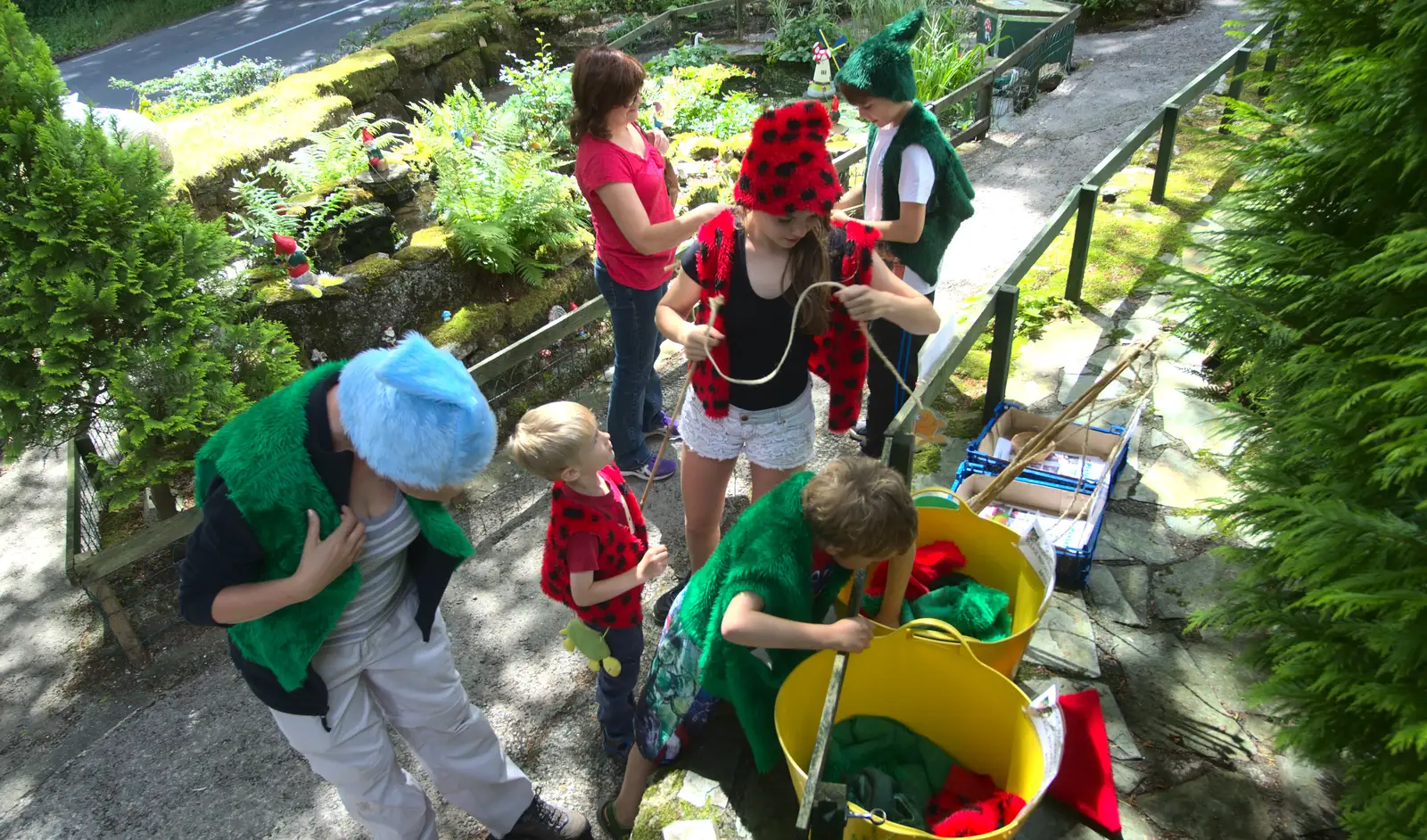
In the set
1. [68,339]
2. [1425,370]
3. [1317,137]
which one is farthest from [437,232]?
[1425,370]

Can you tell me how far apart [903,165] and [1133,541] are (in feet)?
6.17

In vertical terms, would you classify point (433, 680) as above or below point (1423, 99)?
below

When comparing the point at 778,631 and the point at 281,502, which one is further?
the point at 778,631

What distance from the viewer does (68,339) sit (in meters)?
3.40

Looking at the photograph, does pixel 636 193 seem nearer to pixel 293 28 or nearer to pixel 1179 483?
pixel 1179 483

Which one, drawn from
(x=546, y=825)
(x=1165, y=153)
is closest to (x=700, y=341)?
(x=546, y=825)

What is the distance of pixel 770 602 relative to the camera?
229 centimetres

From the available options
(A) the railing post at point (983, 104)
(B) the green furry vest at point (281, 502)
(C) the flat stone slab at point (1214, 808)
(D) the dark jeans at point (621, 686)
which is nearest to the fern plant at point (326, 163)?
(B) the green furry vest at point (281, 502)

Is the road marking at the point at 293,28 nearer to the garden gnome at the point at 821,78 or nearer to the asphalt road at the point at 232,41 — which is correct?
the asphalt road at the point at 232,41

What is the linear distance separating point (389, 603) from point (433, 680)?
0.87 ft

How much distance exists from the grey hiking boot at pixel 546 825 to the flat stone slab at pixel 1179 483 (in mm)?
2811

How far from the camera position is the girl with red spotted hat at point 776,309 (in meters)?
2.56

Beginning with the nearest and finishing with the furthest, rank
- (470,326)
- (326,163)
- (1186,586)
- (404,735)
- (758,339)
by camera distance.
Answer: (404,735), (758,339), (1186,586), (470,326), (326,163)

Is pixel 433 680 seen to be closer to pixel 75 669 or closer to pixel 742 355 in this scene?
pixel 742 355
